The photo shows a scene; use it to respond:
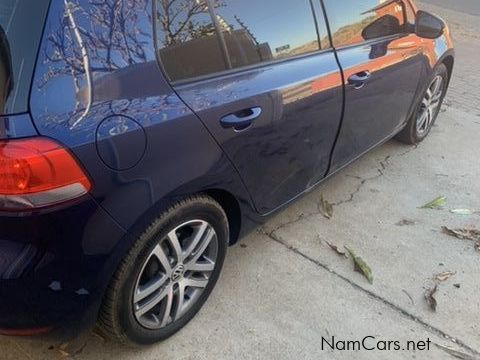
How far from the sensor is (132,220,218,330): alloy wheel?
217 centimetres

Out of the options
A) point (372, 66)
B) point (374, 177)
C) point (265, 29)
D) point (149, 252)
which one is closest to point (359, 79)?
point (372, 66)

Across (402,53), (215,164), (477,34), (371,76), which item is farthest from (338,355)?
(477,34)

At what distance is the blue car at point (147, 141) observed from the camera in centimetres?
171

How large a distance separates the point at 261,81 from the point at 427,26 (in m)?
1.92

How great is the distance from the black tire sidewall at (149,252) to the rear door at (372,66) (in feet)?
3.50

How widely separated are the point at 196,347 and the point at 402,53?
2327 millimetres

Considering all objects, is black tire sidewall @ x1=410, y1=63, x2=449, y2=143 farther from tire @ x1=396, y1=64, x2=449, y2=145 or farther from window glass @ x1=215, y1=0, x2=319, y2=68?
window glass @ x1=215, y1=0, x2=319, y2=68

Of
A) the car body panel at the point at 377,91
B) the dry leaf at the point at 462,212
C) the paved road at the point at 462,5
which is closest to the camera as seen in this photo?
the car body panel at the point at 377,91

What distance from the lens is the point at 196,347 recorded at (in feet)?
7.86

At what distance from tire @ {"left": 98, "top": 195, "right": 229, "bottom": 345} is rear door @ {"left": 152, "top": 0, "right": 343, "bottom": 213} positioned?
0.29 metres

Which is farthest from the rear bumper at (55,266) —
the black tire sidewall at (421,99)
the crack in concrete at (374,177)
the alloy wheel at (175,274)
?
the black tire sidewall at (421,99)

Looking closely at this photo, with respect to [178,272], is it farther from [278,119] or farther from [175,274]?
[278,119]

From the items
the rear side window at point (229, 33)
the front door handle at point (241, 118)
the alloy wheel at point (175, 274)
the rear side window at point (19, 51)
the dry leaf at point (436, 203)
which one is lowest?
the dry leaf at point (436, 203)

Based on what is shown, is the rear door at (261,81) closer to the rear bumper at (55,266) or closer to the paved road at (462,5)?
the rear bumper at (55,266)
